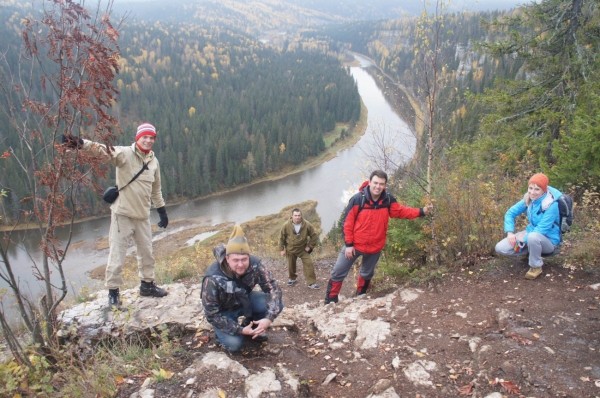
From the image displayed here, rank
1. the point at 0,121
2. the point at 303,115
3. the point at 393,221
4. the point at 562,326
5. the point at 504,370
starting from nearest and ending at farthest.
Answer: the point at 504,370 < the point at 562,326 < the point at 393,221 < the point at 0,121 < the point at 303,115

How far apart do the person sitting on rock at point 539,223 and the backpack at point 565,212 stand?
0.04m

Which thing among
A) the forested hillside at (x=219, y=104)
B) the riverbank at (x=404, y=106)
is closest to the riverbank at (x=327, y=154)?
the forested hillside at (x=219, y=104)

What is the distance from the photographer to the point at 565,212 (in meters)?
4.22

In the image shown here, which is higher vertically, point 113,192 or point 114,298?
point 113,192

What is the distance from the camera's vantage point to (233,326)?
3557 mm

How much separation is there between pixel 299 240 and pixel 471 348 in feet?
13.3

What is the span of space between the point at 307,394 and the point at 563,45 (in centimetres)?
1051

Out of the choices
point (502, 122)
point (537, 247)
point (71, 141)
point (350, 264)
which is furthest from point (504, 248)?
point (502, 122)

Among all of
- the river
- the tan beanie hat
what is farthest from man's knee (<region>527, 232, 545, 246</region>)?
the river

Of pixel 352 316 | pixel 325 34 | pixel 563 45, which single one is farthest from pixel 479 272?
pixel 325 34

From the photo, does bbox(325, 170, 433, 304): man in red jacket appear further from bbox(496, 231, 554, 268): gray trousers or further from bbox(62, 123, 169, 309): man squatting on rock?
bbox(62, 123, 169, 309): man squatting on rock

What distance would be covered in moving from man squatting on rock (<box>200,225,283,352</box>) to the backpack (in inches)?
134

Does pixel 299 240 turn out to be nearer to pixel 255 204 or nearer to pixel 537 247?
pixel 537 247

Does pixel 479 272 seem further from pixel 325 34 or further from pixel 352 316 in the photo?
pixel 325 34
